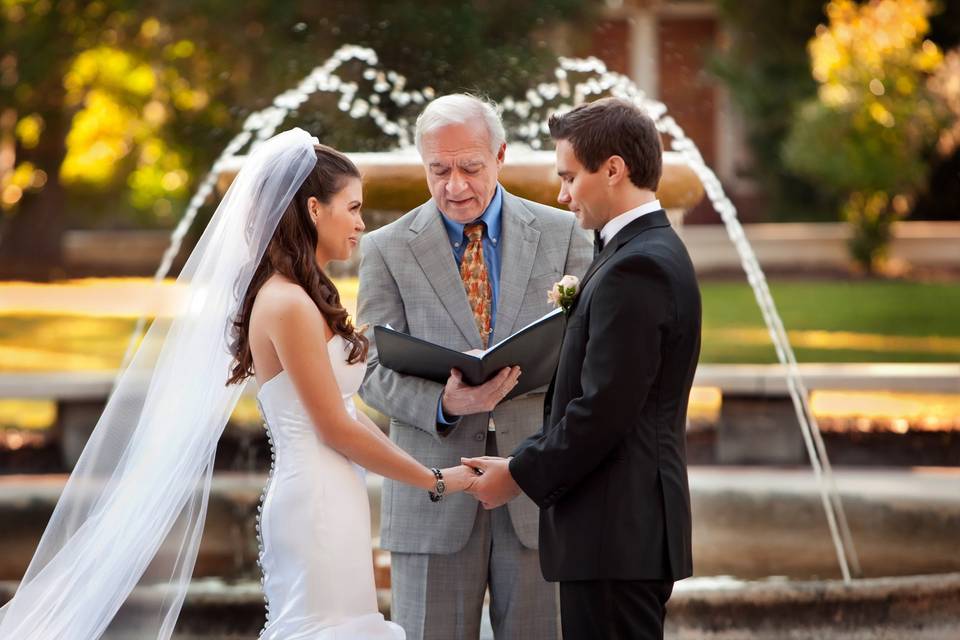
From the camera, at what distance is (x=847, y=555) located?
613cm

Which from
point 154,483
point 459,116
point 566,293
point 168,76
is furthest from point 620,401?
point 168,76

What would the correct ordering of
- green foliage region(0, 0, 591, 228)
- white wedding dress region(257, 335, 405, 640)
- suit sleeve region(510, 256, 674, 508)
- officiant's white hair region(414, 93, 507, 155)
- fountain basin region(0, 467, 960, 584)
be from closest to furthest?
suit sleeve region(510, 256, 674, 508), white wedding dress region(257, 335, 405, 640), officiant's white hair region(414, 93, 507, 155), fountain basin region(0, 467, 960, 584), green foliage region(0, 0, 591, 228)

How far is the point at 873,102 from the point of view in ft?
63.7

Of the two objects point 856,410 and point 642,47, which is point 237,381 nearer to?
point 856,410

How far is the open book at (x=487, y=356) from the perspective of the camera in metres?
3.46

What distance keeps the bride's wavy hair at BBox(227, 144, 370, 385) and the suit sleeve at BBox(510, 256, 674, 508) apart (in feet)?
2.17

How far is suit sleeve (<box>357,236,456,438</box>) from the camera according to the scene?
3.65 meters

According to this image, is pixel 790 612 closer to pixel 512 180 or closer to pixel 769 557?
pixel 769 557

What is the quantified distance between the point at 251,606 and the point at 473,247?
1653 mm

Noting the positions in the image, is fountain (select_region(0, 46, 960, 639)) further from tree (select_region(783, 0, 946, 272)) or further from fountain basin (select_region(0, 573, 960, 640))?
tree (select_region(783, 0, 946, 272))

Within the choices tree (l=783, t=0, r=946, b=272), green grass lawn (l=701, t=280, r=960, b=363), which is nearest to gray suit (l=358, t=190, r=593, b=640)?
green grass lawn (l=701, t=280, r=960, b=363)

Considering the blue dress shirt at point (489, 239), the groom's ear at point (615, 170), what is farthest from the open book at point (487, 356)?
the groom's ear at point (615, 170)

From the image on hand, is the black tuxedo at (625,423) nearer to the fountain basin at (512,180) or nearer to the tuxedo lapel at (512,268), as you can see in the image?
the tuxedo lapel at (512,268)

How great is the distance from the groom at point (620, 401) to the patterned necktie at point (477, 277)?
0.63 metres
